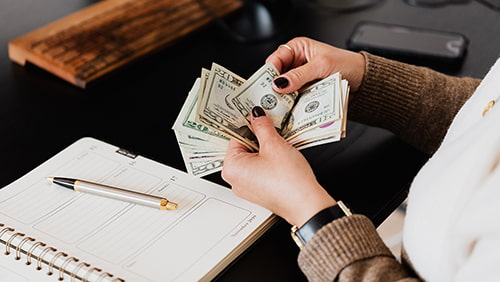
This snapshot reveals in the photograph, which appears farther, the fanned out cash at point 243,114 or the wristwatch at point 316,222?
the fanned out cash at point 243,114

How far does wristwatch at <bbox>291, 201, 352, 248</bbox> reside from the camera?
769mm

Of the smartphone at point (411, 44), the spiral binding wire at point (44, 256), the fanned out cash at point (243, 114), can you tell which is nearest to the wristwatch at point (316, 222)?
the fanned out cash at point (243, 114)

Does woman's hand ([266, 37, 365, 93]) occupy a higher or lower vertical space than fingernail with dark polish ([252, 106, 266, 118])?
higher

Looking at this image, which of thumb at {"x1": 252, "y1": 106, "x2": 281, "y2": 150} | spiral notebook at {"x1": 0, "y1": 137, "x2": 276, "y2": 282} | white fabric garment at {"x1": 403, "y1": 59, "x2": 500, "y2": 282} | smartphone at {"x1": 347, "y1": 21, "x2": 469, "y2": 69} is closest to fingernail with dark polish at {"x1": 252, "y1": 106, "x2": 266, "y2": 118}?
thumb at {"x1": 252, "y1": 106, "x2": 281, "y2": 150}

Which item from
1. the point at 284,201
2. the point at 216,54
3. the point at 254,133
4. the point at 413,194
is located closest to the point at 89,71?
the point at 216,54

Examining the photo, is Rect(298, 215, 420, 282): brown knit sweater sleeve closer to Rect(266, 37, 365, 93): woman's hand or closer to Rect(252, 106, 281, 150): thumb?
Rect(252, 106, 281, 150): thumb

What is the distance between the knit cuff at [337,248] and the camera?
74cm

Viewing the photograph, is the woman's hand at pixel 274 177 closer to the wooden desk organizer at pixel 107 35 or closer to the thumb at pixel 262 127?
the thumb at pixel 262 127

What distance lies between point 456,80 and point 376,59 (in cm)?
14

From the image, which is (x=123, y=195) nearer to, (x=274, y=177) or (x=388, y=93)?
(x=274, y=177)

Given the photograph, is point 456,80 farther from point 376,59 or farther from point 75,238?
point 75,238

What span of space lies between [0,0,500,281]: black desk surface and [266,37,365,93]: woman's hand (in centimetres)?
12

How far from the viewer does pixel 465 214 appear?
65 centimetres

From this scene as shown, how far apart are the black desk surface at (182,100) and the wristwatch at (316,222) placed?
57 millimetres
